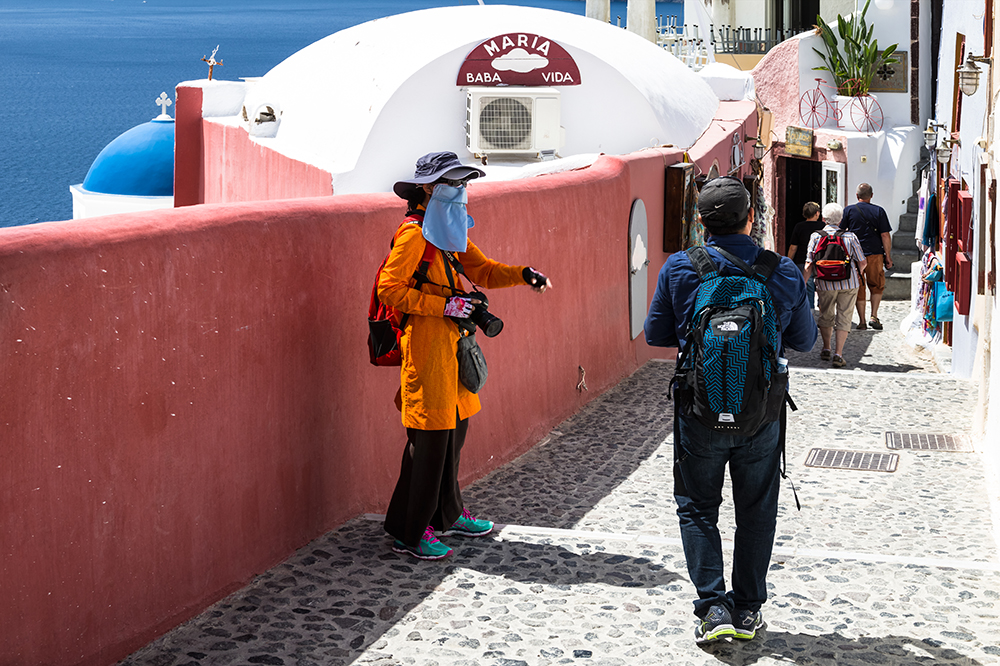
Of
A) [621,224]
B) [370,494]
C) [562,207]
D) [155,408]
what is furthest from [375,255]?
[621,224]

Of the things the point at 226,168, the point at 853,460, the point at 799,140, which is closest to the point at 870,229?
the point at 853,460

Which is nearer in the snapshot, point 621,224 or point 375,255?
point 375,255

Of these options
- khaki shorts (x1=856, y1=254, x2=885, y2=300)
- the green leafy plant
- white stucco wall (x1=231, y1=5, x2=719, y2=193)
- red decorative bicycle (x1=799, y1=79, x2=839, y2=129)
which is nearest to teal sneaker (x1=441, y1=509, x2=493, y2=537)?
white stucco wall (x1=231, y1=5, x2=719, y2=193)

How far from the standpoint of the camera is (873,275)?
15.6 metres

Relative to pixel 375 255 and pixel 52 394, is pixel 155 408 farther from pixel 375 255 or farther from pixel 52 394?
pixel 375 255

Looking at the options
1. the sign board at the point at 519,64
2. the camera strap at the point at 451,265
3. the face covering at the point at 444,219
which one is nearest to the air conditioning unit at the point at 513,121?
the sign board at the point at 519,64

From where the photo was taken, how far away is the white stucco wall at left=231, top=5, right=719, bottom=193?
13641mm

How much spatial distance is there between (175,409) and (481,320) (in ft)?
4.28

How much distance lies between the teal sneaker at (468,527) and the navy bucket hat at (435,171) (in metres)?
1.54

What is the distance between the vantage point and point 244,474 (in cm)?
497

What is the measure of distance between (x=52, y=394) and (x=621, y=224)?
6.83m

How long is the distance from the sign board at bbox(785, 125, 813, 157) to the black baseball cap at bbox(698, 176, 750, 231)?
2046cm

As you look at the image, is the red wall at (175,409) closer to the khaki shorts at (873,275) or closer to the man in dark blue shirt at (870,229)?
the man in dark blue shirt at (870,229)

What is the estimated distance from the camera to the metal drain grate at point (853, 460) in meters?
7.87
